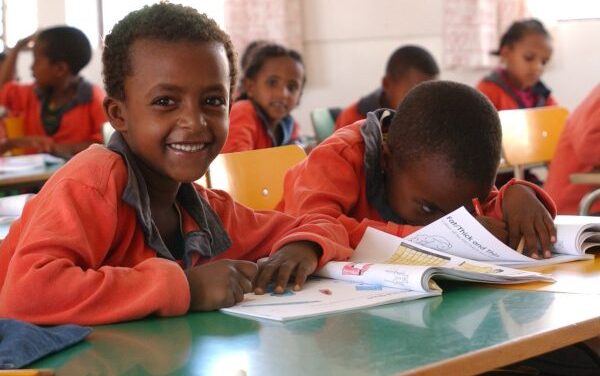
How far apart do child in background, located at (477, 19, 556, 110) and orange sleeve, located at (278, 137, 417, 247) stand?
3.20 m

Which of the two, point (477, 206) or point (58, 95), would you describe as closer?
point (477, 206)

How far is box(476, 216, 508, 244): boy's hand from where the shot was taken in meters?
1.77

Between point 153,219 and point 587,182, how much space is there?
6.20 ft

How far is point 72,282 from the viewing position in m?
1.25

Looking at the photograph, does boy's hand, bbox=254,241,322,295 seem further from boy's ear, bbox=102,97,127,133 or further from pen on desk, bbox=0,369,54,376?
pen on desk, bbox=0,369,54,376

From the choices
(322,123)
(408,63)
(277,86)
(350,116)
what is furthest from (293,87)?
(322,123)

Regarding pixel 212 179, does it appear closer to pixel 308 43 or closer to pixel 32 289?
pixel 32 289

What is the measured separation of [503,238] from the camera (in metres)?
1.78

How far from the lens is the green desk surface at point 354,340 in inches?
39.8

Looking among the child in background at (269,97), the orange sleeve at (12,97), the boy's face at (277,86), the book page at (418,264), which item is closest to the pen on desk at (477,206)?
the book page at (418,264)

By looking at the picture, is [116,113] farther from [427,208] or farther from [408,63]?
[408,63]

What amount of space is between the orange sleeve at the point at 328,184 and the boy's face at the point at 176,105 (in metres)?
0.34

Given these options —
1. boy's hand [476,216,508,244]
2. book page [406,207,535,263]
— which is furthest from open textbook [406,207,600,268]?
boy's hand [476,216,508,244]

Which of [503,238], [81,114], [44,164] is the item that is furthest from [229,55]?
[81,114]
